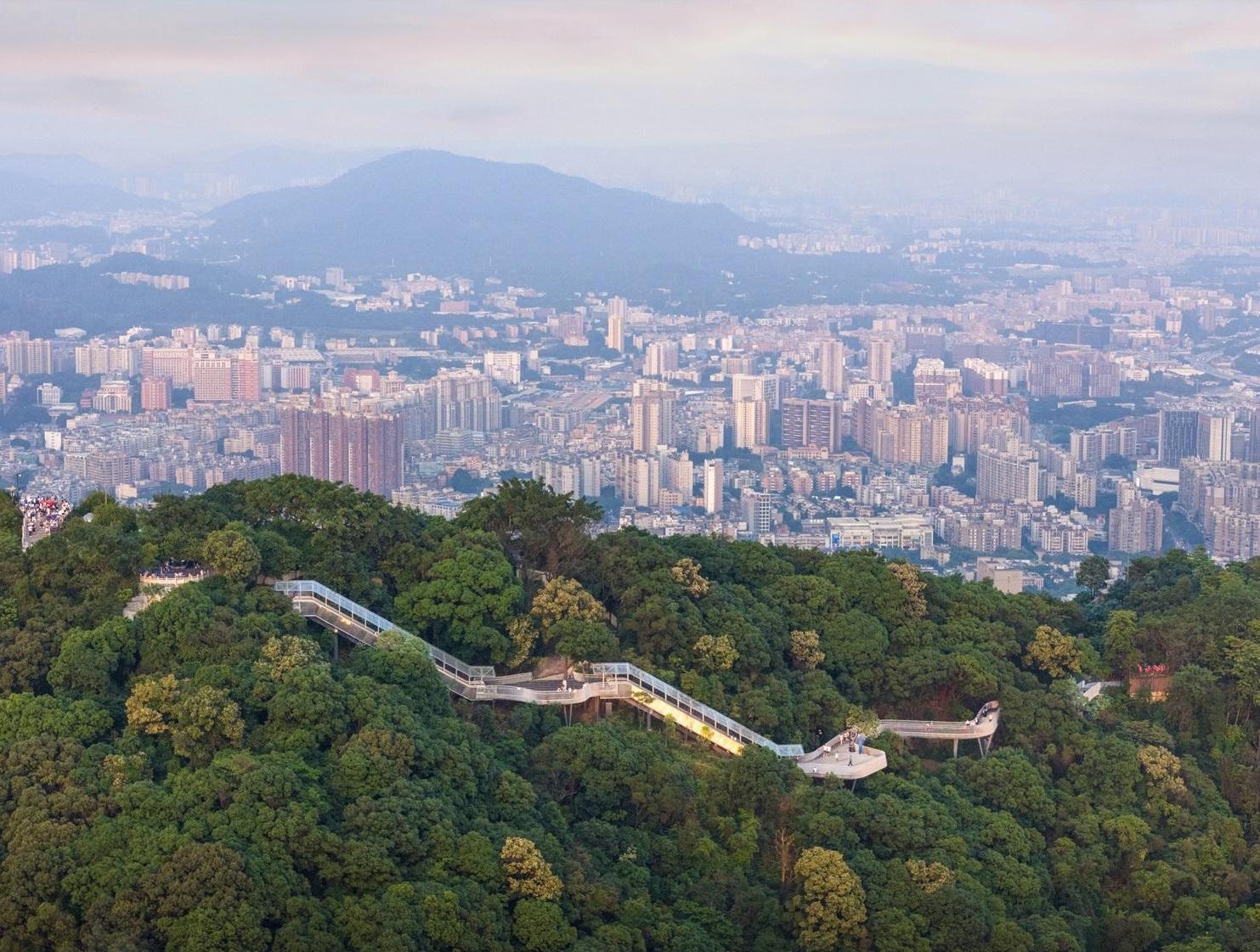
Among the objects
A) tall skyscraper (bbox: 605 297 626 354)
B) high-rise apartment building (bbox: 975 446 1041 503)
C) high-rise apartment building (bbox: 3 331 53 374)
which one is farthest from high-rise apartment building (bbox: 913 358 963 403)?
high-rise apartment building (bbox: 3 331 53 374)

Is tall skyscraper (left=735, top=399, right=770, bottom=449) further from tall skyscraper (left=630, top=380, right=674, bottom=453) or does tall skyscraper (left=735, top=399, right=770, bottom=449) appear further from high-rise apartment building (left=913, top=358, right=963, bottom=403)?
high-rise apartment building (left=913, top=358, right=963, bottom=403)

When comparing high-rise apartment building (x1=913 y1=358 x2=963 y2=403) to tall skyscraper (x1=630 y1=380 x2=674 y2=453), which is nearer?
tall skyscraper (x1=630 y1=380 x2=674 y2=453)

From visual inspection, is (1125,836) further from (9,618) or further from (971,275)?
(971,275)

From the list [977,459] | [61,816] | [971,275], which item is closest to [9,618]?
[61,816]

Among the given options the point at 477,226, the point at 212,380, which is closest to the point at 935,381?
the point at 212,380

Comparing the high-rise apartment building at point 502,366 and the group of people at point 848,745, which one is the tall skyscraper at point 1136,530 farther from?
the high-rise apartment building at point 502,366

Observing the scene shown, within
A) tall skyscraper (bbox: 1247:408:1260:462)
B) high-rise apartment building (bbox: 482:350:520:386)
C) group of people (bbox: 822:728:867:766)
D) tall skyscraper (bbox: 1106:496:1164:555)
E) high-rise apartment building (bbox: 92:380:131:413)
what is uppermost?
group of people (bbox: 822:728:867:766)

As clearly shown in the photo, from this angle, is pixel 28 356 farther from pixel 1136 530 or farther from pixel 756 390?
pixel 1136 530
